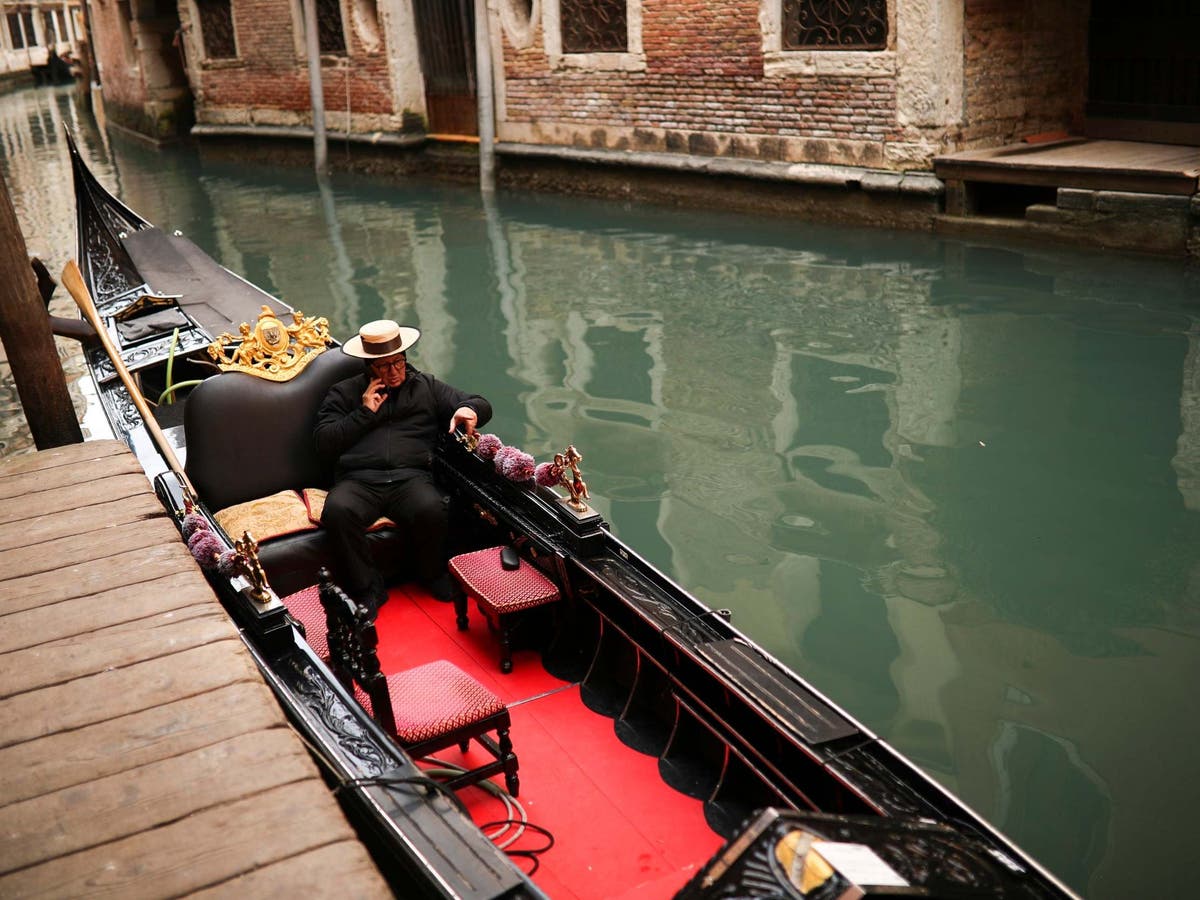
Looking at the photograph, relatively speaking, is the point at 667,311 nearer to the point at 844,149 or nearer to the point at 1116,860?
the point at 844,149

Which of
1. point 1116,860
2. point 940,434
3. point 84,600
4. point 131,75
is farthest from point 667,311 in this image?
point 131,75

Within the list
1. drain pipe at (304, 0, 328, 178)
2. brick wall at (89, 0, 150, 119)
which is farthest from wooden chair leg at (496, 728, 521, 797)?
brick wall at (89, 0, 150, 119)

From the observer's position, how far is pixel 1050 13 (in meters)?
8.14

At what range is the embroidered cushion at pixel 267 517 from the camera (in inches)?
127

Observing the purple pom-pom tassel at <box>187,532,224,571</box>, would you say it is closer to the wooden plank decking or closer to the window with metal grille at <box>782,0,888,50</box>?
the wooden plank decking

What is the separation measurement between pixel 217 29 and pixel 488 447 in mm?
13862

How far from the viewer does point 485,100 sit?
11.1 m

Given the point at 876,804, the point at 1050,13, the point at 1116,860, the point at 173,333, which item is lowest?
the point at 1116,860

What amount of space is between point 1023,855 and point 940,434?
3.43 meters

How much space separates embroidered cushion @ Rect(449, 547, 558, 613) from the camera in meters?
2.88

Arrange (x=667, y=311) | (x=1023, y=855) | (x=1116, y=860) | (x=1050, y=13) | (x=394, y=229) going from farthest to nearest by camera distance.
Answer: (x=394, y=229), (x=1050, y=13), (x=667, y=311), (x=1116, y=860), (x=1023, y=855)

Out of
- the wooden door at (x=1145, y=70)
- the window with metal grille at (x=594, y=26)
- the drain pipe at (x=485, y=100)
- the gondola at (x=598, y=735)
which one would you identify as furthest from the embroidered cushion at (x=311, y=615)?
the drain pipe at (x=485, y=100)

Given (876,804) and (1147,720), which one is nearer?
(876,804)

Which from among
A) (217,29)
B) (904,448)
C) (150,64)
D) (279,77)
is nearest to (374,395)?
(904,448)
